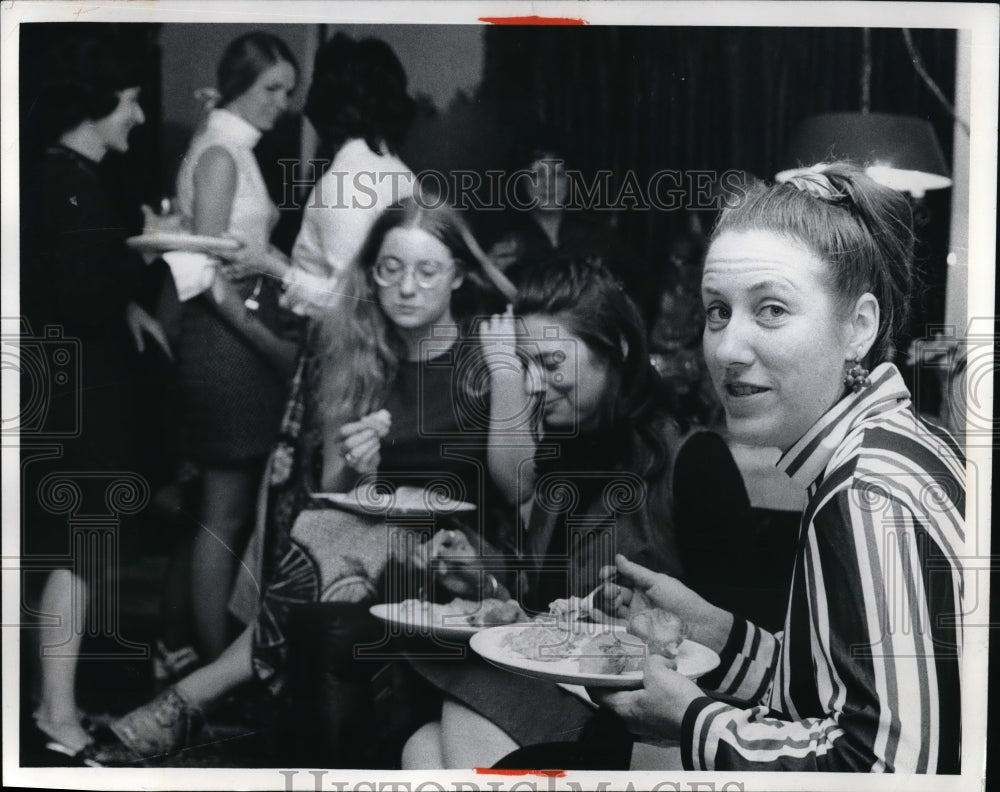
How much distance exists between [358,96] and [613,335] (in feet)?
2.75

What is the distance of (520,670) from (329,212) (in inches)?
47.0

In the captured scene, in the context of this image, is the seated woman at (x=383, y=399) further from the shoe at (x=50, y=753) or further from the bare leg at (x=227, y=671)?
the shoe at (x=50, y=753)

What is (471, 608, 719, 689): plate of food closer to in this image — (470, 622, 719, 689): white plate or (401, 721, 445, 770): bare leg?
(470, 622, 719, 689): white plate

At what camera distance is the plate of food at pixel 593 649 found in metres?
2.52

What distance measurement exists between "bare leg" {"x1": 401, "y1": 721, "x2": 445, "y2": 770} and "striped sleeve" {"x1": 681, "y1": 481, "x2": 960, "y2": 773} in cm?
60

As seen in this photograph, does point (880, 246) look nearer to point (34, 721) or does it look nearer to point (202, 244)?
point (202, 244)

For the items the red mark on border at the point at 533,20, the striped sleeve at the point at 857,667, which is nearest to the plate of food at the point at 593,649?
the striped sleeve at the point at 857,667

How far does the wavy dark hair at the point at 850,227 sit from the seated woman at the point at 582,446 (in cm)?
36

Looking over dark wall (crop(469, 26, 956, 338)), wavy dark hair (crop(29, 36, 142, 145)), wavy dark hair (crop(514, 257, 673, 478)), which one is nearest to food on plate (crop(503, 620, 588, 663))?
wavy dark hair (crop(514, 257, 673, 478))

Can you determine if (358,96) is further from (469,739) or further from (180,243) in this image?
(469,739)

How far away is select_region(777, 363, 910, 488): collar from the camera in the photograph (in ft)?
8.18

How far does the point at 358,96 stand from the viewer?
2.51 metres

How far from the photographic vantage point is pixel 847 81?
250cm

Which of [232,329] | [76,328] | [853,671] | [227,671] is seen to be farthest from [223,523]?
[853,671]
